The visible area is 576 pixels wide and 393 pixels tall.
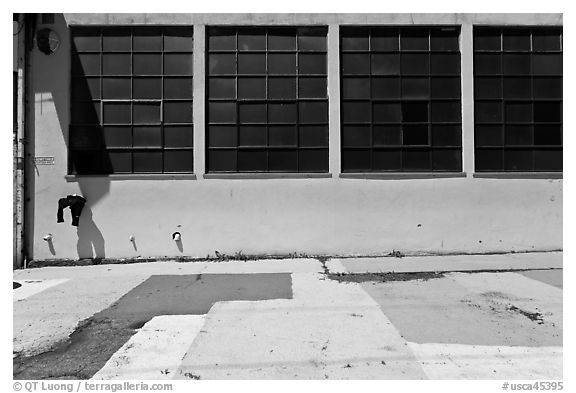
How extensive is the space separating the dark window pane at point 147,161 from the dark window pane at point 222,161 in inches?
50.3

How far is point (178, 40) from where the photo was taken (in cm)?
839

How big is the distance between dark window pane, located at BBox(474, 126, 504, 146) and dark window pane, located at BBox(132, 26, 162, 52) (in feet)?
27.5

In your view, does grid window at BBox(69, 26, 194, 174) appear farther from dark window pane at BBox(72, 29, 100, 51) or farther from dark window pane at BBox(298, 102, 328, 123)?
dark window pane at BBox(298, 102, 328, 123)

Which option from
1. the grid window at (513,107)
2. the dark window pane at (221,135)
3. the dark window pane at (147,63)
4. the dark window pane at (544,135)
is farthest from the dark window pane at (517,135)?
the dark window pane at (147,63)

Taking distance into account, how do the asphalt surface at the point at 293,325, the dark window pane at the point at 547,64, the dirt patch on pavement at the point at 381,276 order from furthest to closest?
the dark window pane at the point at 547,64 → the dirt patch on pavement at the point at 381,276 → the asphalt surface at the point at 293,325

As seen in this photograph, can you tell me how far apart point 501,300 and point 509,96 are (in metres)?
5.96

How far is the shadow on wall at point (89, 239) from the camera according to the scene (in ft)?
26.8

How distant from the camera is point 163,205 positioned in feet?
27.0

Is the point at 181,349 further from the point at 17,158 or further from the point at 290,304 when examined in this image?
the point at 17,158

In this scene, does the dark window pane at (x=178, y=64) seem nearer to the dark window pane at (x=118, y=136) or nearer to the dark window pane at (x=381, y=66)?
the dark window pane at (x=118, y=136)

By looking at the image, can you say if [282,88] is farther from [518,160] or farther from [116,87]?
[518,160]

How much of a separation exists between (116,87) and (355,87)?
238 inches

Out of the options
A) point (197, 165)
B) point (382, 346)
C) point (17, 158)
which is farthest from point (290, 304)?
point (17, 158)

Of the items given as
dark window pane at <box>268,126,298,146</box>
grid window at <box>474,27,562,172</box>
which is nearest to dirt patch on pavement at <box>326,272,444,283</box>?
dark window pane at <box>268,126,298,146</box>
